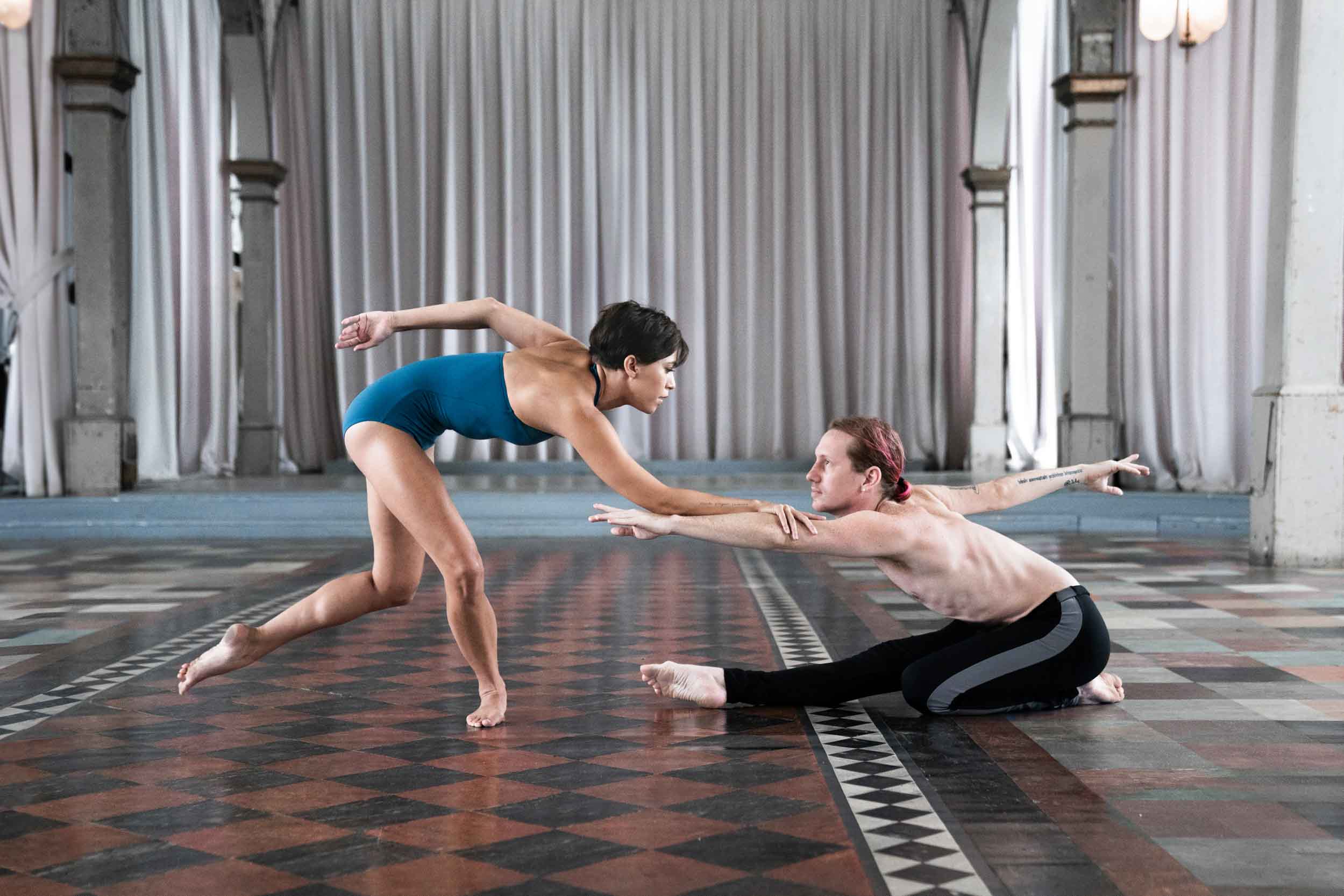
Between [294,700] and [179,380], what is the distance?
8.17 meters

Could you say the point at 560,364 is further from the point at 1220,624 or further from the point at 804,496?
the point at 804,496

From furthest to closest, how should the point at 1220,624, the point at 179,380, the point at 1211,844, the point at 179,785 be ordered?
the point at 179,380 → the point at 1220,624 → the point at 179,785 → the point at 1211,844

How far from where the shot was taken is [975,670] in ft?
10.2

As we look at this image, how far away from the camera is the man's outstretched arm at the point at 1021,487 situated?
3.16m

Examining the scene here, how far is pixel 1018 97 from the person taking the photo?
39.6 ft

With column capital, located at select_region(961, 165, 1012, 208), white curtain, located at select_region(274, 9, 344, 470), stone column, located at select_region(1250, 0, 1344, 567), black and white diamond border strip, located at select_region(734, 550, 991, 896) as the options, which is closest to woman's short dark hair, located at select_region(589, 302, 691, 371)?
black and white diamond border strip, located at select_region(734, 550, 991, 896)

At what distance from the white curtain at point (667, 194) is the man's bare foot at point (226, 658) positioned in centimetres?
920

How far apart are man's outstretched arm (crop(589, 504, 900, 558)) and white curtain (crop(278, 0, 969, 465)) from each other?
31.6 ft

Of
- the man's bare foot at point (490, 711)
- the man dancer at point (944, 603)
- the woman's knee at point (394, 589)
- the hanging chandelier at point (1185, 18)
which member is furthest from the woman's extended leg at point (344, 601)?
the hanging chandelier at point (1185, 18)

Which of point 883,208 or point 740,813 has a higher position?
point 883,208

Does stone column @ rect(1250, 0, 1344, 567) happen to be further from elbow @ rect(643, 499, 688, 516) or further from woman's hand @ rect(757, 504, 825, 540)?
elbow @ rect(643, 499, 688, 516)

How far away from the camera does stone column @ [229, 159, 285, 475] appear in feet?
38.2

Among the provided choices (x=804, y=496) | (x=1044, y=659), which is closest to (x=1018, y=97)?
(x=804, y=496)

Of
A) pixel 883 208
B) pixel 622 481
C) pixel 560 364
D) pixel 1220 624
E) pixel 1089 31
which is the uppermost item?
pixel 1089 31
